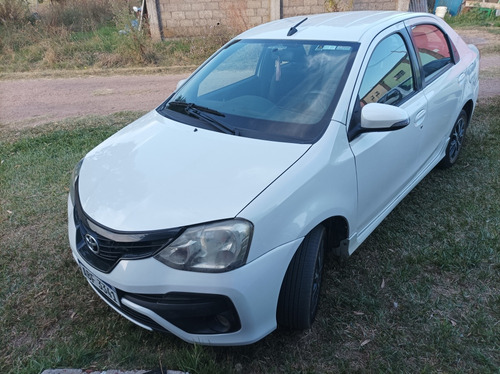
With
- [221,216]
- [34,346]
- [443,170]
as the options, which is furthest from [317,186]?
[443,170]

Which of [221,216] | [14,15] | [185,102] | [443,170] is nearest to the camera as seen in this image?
[221,216]

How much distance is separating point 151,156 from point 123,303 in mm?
864

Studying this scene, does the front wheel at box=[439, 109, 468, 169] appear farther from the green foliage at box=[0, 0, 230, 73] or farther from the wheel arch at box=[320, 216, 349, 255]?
the green foliage at box=[0, 0, 230, 73]

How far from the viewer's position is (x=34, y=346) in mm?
2449

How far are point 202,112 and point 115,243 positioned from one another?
118 cm

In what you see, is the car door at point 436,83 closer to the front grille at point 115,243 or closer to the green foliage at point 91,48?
the front grille at point 115,243

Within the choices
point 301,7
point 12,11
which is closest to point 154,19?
point 301,7

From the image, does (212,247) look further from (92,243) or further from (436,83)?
(436,83)

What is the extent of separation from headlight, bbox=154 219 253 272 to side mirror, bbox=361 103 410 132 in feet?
3.46

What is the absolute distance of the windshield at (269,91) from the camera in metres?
2.52

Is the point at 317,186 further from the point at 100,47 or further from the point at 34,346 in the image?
the point at 100,47

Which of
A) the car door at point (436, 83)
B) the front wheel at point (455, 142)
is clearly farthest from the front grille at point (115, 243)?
the front wheel at point (455, 142)

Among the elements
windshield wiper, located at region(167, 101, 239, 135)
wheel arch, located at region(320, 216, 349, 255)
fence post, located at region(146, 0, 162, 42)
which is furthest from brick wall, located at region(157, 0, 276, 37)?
wheel arch, located at region(320, 216, 349, 255)

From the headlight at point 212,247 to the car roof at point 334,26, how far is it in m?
1.67
